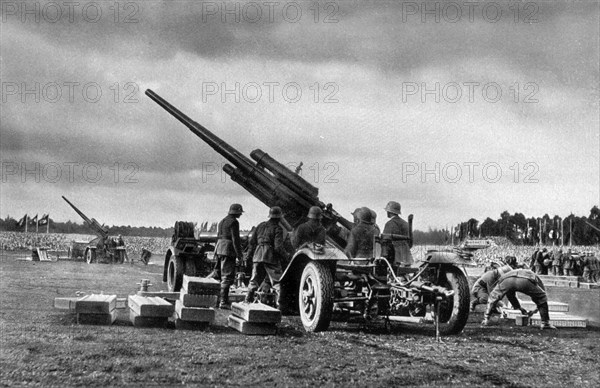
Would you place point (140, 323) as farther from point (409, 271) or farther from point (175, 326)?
point (409, 271)

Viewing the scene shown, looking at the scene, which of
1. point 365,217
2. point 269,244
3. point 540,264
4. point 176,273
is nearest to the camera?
point 365,217

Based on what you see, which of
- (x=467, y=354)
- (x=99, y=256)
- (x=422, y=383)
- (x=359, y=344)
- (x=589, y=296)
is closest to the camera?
(x=422, y=383)

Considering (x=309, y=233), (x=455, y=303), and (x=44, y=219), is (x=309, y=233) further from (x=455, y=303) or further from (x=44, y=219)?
(x=44, y=219)

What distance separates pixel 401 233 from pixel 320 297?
1.87 m

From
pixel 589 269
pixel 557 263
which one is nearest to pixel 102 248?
pixel 557 263

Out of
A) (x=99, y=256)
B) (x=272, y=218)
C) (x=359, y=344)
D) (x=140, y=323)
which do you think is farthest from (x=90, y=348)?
(x=99, y=256)

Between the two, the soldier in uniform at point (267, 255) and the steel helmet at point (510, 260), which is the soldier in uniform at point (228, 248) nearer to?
the soldier in uniform at point (267, 255)

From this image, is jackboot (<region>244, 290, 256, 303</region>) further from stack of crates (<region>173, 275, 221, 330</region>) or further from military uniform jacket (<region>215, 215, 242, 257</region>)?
stack of crates (<region>173, 275, 221, 330</region>)

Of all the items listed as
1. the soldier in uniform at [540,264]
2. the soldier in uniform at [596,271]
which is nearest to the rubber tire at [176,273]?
the soldier in uniform at [596,271]

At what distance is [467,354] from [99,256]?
25737 millimetres

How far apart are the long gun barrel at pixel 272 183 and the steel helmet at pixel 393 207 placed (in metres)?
2.21

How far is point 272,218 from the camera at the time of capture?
943cm

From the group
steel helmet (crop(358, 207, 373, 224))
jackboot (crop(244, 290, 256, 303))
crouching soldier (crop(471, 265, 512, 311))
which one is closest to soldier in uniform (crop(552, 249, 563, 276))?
crouching soldier (crop(471, 265, 512, 311))

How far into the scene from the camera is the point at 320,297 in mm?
7008
